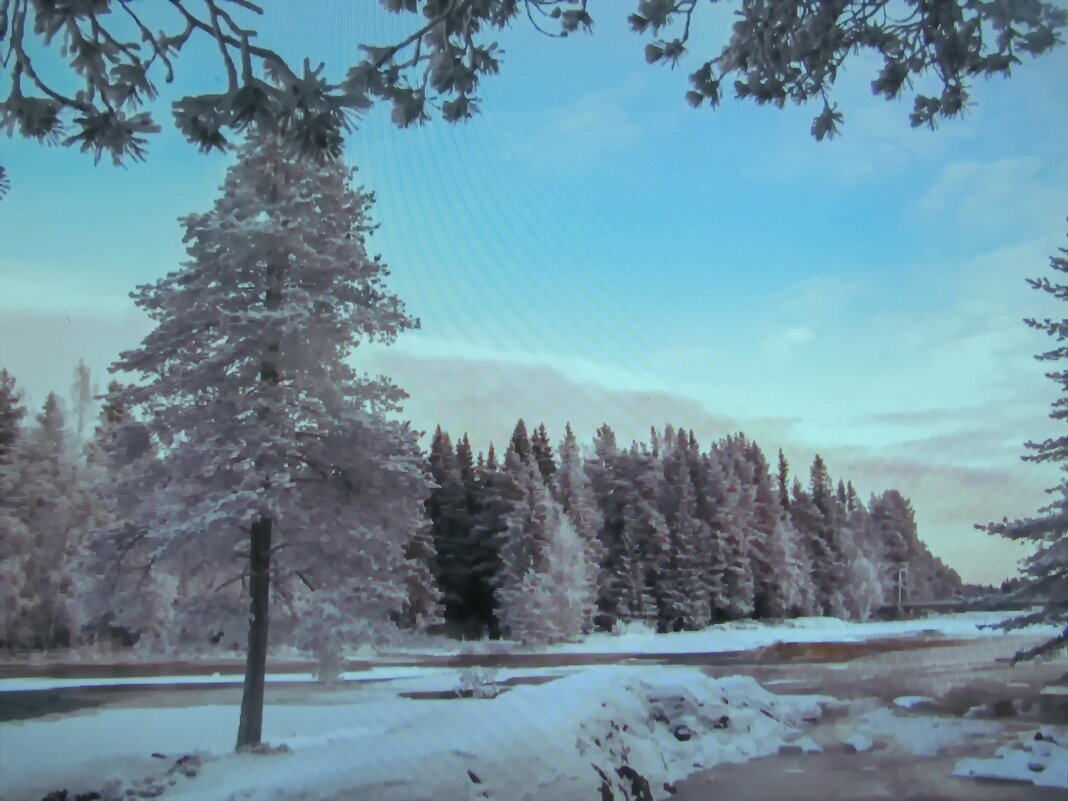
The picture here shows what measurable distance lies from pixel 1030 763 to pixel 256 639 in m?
4.71

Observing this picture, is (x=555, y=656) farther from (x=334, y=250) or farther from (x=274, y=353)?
(x=334, y=250)

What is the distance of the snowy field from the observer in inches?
162

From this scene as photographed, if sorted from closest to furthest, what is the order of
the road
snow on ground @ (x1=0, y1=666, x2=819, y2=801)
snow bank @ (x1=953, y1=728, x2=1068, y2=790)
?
snow on ground @ (x1=0, y1=666, x2=819, y2=801)
snow bank @ (x1=953, y1=728, x2=1068, y2=790)
the road

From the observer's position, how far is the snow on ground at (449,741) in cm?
405

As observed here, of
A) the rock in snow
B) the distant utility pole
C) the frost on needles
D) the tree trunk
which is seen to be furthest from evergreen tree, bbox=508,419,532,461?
the distant utility pole

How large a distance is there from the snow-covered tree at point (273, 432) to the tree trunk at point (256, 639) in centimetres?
2

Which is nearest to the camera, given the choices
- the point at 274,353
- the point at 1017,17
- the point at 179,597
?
the point at 1017,17

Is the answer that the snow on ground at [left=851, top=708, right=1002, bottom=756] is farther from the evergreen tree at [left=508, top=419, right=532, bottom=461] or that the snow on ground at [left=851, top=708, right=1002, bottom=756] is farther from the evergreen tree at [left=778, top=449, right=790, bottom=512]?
the evergreen tree at [left=508, top=419, right=532, bottom=461]

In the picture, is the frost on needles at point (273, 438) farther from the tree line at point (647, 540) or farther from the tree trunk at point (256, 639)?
the tree line at point (647, 540)

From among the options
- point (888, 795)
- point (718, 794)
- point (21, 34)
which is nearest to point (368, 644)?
point (718, 794)

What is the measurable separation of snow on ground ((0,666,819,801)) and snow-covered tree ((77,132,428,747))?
3.45 feet

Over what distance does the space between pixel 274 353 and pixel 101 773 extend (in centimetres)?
343

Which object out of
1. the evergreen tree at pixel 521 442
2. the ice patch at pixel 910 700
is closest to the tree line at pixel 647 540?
the evergreen tree at pixel 521 442

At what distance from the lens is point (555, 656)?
23.6 feet
